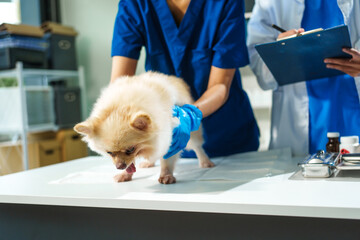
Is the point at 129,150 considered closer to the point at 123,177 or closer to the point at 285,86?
the point at 123,177

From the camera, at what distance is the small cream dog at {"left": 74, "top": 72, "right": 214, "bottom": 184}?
92 centimetres

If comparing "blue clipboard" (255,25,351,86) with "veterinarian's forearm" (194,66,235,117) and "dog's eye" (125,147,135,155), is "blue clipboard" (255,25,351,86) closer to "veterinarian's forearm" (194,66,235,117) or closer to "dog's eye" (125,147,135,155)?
"veterinarian's forearm" (194,66,235,117)

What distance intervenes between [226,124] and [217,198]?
0.78 m

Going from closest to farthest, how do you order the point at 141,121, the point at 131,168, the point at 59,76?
the point at 141,121 < the point at 131,168 < the point at 59,76

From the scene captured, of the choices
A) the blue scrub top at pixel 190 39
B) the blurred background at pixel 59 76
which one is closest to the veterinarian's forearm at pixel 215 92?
the blue scrub top at pixel 190 39

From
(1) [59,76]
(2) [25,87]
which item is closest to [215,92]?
(2) [25,87]

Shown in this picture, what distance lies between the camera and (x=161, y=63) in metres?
1.50

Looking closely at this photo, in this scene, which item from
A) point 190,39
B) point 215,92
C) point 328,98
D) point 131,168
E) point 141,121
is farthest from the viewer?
point 328,98

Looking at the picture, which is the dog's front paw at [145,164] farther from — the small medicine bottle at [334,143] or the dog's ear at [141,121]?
the small medicine bottle at [334,143]

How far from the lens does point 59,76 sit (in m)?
3.62

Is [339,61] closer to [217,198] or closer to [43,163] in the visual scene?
[217,198]

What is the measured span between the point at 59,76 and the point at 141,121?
2986 millimetres

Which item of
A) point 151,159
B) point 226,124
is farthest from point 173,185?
point 226,124

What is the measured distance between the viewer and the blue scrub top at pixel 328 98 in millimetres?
1482
